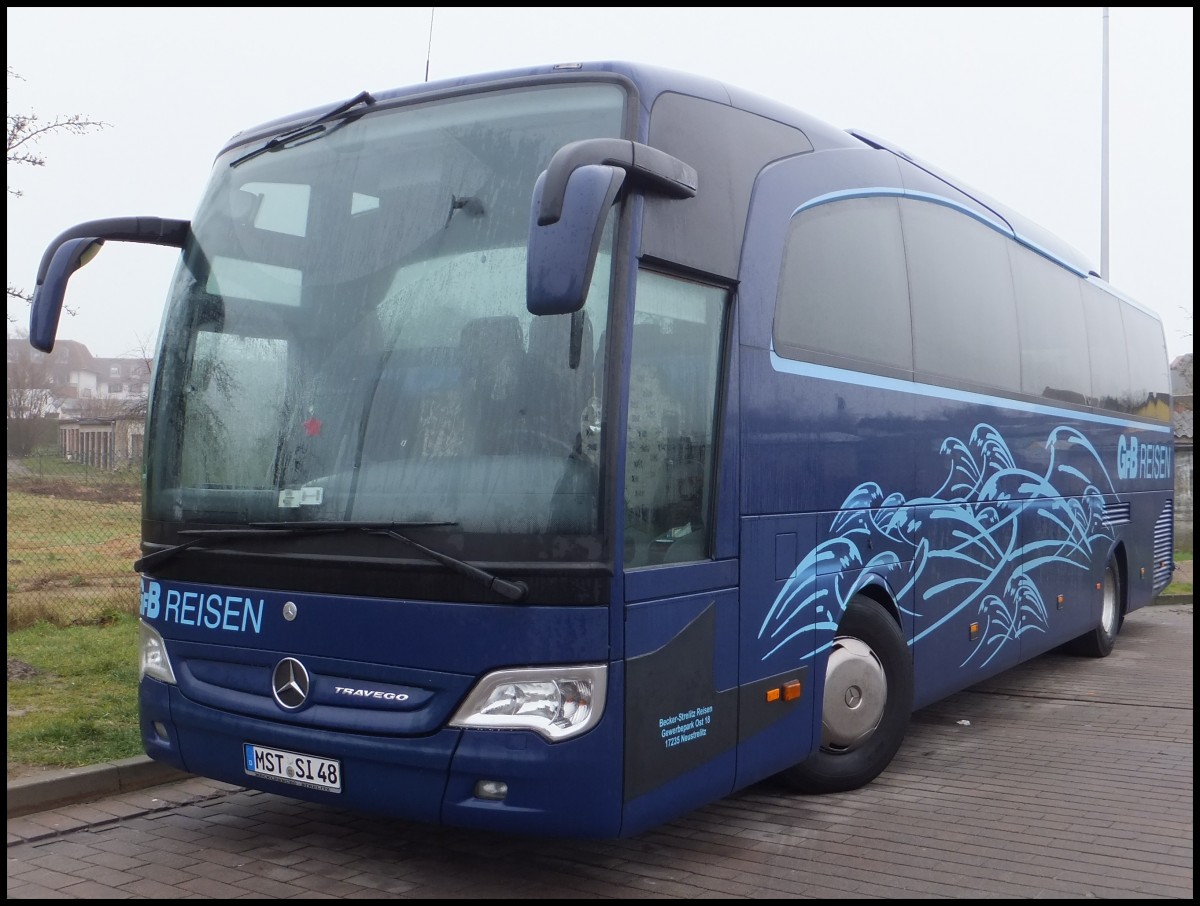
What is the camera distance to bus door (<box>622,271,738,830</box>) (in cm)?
471

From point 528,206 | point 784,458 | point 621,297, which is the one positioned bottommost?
point 784,458

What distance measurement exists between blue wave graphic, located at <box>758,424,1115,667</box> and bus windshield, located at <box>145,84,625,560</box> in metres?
1.62

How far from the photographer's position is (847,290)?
6500mm

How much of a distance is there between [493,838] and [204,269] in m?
2.89

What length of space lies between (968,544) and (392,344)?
4520 mm

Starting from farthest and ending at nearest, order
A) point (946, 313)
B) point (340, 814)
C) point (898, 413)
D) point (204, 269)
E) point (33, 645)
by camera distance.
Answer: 1. point (33, 645)
2. point (946, 313)
3. point (898, 413)
4. point (340, 814)
5. point (204, 269)

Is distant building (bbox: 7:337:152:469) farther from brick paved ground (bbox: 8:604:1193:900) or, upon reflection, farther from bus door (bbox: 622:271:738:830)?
bus door (bbox: 622:271:738:830)

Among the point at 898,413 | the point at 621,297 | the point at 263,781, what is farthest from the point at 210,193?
the point at 898,413

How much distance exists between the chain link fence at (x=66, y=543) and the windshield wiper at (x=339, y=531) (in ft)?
14.4

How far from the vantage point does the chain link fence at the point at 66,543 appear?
9812 millimetres

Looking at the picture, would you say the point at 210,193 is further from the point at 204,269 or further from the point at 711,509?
the point at 711,509

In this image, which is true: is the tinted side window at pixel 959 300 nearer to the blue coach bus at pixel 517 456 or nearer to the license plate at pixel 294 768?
the blue coach bus at pixel 517 456

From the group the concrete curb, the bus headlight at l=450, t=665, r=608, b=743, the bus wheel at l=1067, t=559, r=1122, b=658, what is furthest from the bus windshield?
the bus wheel at l=1067, t=559, r=1122, b=658

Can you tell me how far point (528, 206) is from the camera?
4863 mm
